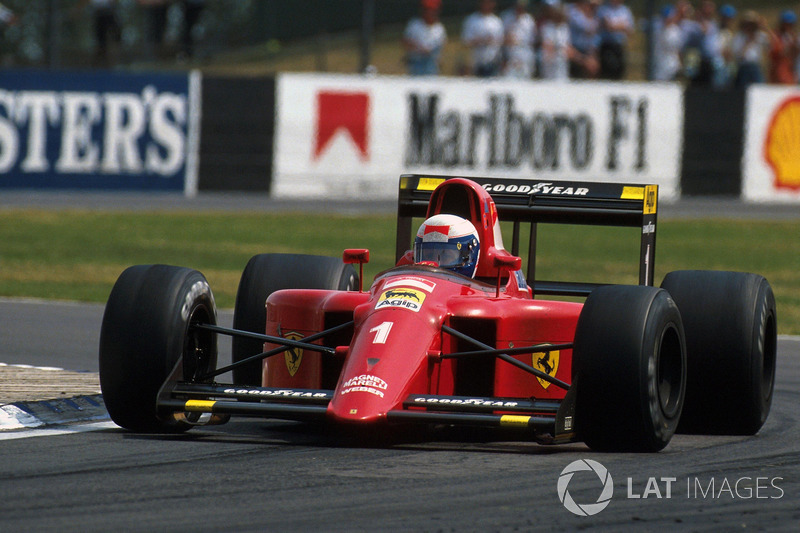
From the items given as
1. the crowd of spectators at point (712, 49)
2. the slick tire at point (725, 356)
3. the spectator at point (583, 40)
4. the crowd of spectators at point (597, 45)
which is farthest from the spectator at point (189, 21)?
the slick tire at point (725, 356)

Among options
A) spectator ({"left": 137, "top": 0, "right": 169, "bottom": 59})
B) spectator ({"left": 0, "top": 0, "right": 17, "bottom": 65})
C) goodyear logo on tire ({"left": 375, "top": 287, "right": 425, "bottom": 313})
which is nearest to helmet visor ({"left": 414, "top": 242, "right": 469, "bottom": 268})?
goodyear logo on tire ({"left": 375, "top": 287, "right": 425, "bottom": 313})

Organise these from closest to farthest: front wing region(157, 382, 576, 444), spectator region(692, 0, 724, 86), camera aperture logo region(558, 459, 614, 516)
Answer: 1. camera aperture logo region(558, 459, 614, 516)
2. front wing region(157, 382, 576, 444)
3. spectator region(692, 0, 724, 86)

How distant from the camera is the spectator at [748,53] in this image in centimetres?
2417

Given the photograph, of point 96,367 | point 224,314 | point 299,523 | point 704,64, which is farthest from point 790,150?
point 299,523

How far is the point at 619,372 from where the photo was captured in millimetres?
6492

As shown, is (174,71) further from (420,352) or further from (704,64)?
(420,352)

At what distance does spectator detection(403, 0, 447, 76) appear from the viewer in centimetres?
2436

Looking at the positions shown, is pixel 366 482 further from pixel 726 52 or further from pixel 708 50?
pixel 726 52

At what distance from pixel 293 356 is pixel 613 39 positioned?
18.0 meters

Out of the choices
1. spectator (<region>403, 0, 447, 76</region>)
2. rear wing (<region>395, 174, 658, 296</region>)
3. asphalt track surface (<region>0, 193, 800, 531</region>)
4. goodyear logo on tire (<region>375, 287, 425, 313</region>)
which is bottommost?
asphalt track surface (<region>0, 193, 800, 531</region>)

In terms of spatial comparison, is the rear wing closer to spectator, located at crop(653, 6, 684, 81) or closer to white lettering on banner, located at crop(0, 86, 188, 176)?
white lettering on banner, located at crop(0, 86, 188, 176)

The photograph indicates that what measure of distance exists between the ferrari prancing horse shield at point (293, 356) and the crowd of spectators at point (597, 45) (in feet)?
55.4

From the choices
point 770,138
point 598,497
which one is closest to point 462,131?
point 770,138

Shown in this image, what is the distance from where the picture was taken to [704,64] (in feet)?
80.7
